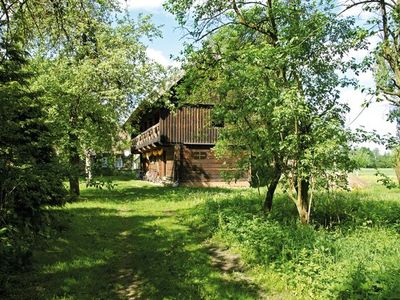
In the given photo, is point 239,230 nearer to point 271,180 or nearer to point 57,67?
→ point 271,180

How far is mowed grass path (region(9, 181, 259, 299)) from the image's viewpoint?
7297mm

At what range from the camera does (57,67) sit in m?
19.5

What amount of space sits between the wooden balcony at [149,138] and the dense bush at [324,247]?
17.2 meters

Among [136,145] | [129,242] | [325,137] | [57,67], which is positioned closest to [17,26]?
[129,242]

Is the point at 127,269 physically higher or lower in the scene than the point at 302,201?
lower

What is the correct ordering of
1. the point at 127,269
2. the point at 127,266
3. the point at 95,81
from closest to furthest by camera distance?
the point at 127,269 → the point at 127,266 → the point at 95,81

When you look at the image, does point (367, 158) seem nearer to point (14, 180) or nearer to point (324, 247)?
point (324, 247)

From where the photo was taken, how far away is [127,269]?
8766mm

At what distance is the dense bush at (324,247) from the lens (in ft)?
19.9

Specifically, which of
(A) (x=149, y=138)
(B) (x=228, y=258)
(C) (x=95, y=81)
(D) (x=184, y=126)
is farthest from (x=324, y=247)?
(A) (x=149, y=138)

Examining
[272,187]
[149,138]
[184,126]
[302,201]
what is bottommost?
[302,201]

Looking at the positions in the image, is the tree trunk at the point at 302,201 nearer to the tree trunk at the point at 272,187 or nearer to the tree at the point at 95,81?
the tree trunk at the point at 272,187

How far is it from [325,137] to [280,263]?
3485 millimetres

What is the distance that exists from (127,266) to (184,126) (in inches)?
829
